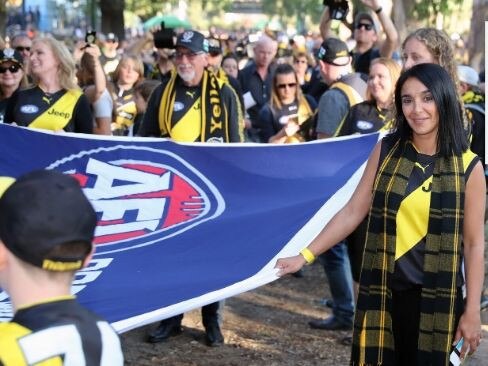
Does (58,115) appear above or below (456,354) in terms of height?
above

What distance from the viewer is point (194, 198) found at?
567 centimetres

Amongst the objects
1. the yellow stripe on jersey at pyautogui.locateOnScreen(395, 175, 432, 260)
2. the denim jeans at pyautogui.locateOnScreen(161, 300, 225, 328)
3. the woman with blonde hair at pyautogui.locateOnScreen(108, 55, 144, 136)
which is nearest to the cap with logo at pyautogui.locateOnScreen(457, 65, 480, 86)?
the denim jeans at pyautogui.locateOnScreen(161, 300, 225, 328)

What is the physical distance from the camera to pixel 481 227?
3.76 meters

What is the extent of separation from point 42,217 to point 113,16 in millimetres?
29184

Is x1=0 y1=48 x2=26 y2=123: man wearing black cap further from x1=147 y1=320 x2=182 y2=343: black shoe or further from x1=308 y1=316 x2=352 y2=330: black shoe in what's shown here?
x1=308 y1=316 x2=352 y2=330: black shoe

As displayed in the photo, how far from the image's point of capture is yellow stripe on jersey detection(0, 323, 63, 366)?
2.12 m

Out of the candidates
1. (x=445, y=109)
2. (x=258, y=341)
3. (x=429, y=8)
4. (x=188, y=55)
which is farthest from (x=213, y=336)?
(x=429, y=8)

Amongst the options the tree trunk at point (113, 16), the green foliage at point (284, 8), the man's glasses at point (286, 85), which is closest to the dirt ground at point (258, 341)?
the man's glasses at point (286, 85)

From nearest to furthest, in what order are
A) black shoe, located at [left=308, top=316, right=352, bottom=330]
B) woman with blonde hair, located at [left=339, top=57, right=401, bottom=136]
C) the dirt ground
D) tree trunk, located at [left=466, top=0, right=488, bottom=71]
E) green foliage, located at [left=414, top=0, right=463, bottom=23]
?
woman with blonde hair, located at [left=339, top=57, right=401, bottom=136], the dirt ground, black shoe, located at [left=308, top=316, right=352, bottom=330], tree trunk, located at [left=466, top=0, right=488, bottom=71], green foliage, located at [left=414, top=0, right=463, bottom=23]

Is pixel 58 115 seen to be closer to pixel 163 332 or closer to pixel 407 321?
pixel 163 332

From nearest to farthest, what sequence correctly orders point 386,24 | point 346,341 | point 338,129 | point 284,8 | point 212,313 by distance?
point 338,129 → point 212,313 → point 346,341 → point 386,24 → point 284,8

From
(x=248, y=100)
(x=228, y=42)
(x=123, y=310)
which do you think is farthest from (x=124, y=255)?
(x=228, y=42)

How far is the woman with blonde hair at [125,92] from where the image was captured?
9328mm

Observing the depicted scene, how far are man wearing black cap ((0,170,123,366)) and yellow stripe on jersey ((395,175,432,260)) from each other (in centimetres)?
183
